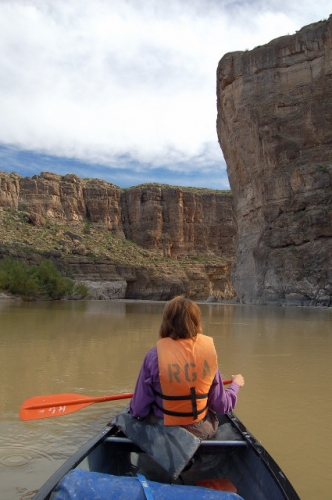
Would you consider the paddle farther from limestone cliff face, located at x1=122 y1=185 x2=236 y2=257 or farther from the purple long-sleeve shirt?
limestone cliff face, located at x1=122 y1=185 x2=236 y2=257

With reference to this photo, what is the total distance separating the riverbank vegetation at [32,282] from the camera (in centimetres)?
3650

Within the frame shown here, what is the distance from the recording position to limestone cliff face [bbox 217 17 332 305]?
32.2 meters

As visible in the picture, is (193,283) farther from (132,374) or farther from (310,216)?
(132,374)

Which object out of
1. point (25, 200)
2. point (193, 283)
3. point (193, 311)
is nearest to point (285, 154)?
point (193, 311)

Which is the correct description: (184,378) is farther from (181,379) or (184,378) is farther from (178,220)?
(178,220)

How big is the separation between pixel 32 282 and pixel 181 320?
3673 centimetres

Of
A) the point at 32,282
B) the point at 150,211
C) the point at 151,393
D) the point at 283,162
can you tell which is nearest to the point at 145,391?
the point at 151,393

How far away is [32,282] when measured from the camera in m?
37.5

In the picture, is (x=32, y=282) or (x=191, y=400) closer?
(x=191, y=400)

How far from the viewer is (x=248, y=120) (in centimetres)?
3778

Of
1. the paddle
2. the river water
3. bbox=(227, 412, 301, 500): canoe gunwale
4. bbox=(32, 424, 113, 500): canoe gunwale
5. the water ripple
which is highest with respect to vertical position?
bbox=(32, 424, 113, 500): canoe gunwale

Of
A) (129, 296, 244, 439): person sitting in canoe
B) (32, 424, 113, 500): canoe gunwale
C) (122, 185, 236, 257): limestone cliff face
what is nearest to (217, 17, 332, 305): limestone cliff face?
(129, 296, 244, 439): person sitting in canoe

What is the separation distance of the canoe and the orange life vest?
0.69 ft

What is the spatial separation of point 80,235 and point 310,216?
46.8 meters
